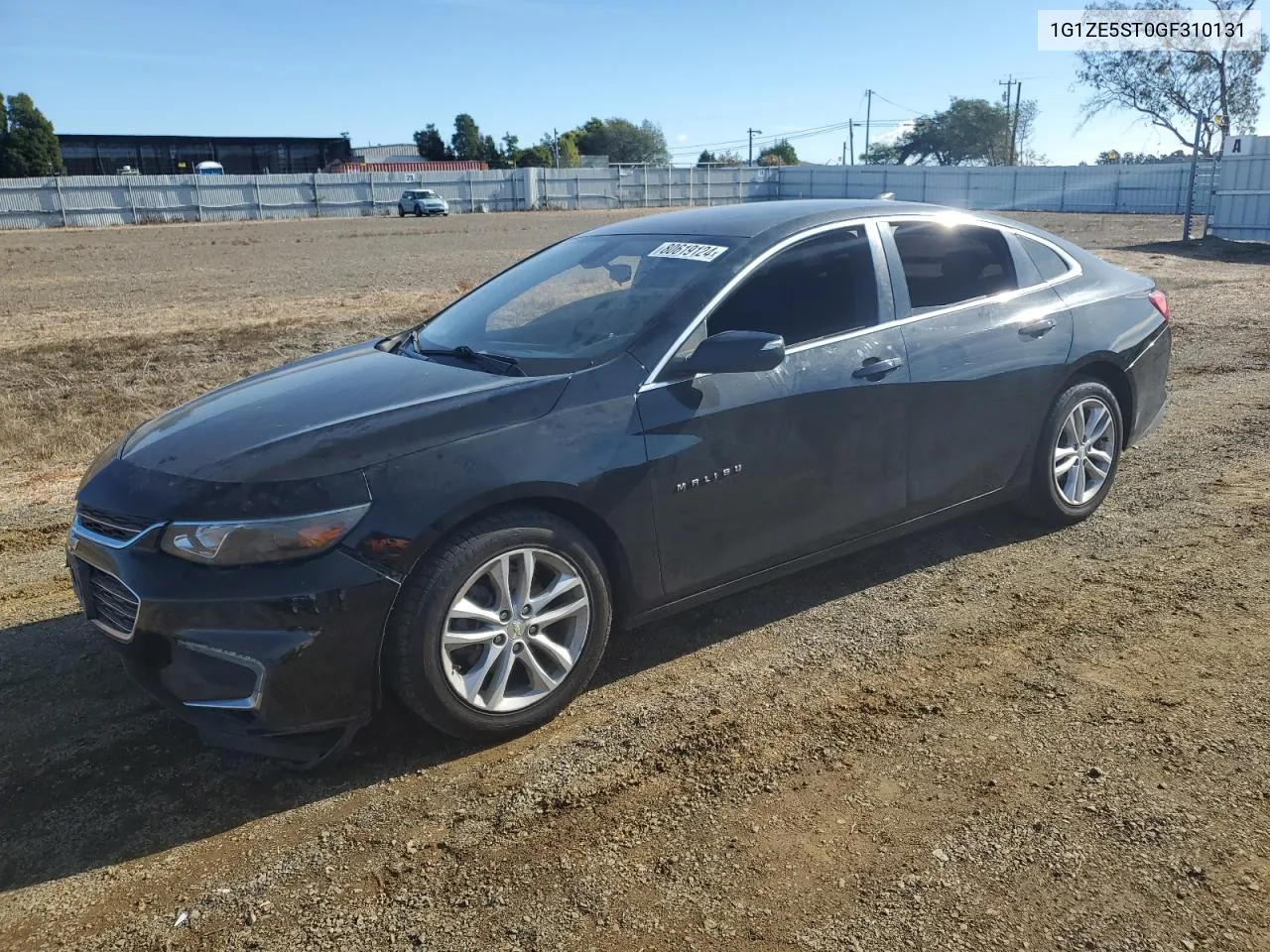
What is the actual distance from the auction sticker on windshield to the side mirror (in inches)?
21.5

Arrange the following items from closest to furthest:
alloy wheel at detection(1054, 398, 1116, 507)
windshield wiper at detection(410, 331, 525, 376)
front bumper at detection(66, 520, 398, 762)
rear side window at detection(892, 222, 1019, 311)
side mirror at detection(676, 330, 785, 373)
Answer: front bumper at detection(66, 520, 398, 762)
side mirror at detection(676, 330, 785, 373)
windshield wiper at detection(410, 331, 525, 376)
rear side window at detection(892, 222, 1019, 311)
alloy wheel at detection(1054, 398, 1116, 507)

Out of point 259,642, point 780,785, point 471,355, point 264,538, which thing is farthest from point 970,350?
point 259,642

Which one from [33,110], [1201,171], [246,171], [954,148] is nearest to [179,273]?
[1201,171]

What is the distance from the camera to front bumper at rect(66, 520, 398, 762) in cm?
302

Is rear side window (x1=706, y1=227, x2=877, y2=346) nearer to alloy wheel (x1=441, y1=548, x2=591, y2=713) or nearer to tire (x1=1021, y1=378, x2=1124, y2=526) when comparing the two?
alloy wheel (x1=441, y1=548, x2=591, y2=713)

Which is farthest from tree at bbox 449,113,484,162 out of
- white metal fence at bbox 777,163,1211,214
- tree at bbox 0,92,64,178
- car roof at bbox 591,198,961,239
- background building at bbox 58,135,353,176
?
car roof at bbox 591,198,961,239

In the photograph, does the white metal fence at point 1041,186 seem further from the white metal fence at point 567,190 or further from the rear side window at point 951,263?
the rear side window at point 951,263

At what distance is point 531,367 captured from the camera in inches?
150

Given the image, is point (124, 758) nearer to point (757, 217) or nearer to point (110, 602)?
point (110, 602)

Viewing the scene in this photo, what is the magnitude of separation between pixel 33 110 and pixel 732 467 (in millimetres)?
77249

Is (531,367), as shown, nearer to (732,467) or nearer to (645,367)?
(645,367)

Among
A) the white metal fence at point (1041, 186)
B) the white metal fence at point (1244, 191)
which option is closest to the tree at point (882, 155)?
the white metal fence at point (1041, 186)

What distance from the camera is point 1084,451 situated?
524 centimetres

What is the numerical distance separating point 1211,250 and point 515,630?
21962 mm
